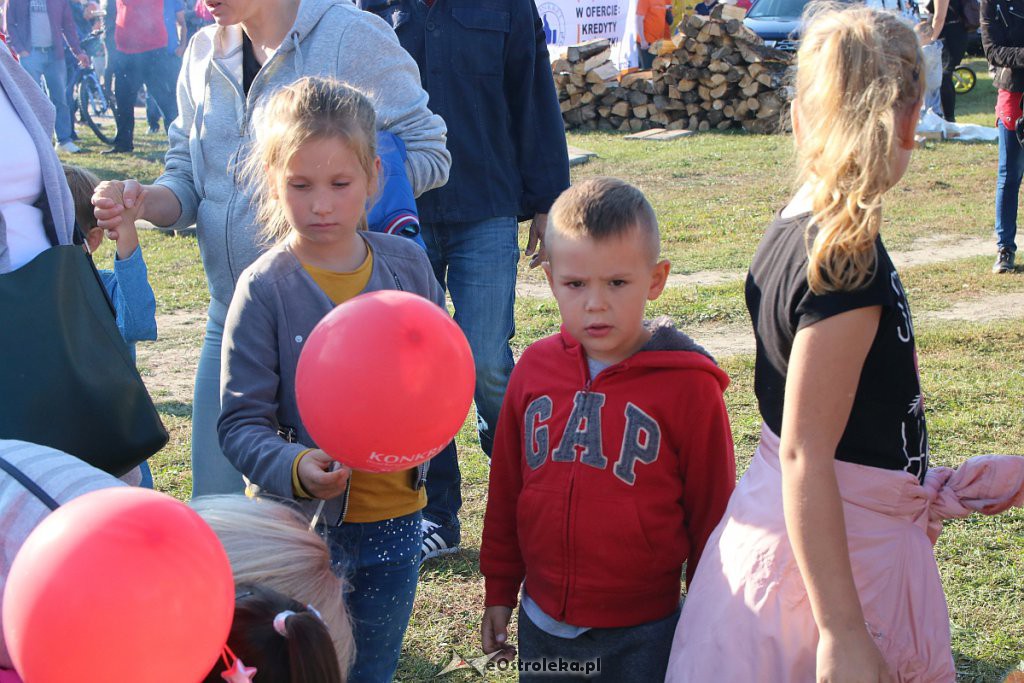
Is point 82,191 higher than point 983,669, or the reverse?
point 82,191

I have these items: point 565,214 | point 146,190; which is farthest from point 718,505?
point 146,190

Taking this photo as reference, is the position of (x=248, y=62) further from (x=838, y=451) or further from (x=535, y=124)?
(x=838, y=451)

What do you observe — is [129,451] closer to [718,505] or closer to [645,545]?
[645,545]

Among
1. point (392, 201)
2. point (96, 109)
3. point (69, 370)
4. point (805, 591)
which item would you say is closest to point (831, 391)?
point (805, 591)

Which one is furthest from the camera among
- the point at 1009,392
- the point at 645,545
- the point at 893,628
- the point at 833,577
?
the point at 1009,392

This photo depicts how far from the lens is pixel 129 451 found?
2.36m

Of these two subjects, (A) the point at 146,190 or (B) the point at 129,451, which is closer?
(B) the point at 129,451

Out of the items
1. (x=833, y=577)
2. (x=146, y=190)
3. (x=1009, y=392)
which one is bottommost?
(x=1009, y=392)

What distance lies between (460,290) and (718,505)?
5.72 ft

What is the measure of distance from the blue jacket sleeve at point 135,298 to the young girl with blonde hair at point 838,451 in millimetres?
1621

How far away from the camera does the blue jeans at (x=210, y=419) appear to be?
2.85m

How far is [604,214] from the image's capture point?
2.26m

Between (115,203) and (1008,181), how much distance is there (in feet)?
20.2

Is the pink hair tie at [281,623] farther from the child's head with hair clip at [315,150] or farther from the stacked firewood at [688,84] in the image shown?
the stacked firewood at [688,84]
